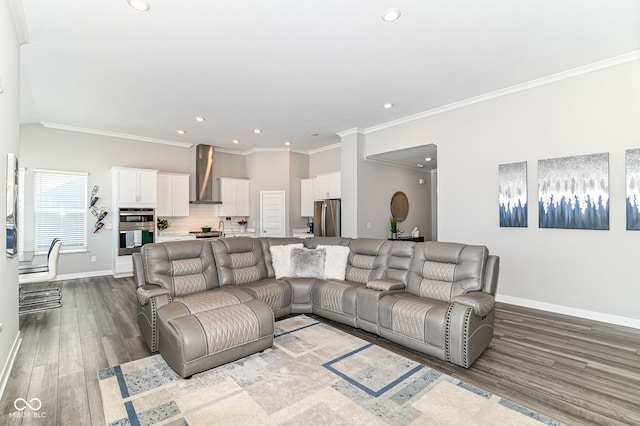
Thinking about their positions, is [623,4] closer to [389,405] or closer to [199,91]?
[389,405]

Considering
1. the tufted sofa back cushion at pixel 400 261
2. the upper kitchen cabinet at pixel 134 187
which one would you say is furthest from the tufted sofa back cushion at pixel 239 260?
the upper kitchen cabinet at pixel 134 187

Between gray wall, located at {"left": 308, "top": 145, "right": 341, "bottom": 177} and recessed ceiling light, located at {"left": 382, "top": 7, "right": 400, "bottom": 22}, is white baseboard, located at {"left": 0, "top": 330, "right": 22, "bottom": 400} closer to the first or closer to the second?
recessed ceiling light, located at {"left": 382, "top": 7, "right": 400, "bottom": 22}

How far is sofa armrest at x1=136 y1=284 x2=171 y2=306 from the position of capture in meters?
2.96

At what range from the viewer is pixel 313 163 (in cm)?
848

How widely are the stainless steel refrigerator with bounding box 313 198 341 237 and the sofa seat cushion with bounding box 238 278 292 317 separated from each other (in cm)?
310

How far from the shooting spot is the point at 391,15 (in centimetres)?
275

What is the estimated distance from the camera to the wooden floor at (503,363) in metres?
2.10

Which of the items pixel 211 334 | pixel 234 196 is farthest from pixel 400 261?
pixel 234 196

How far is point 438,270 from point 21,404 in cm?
368

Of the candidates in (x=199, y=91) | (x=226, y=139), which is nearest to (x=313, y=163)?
(x=226, y=139)

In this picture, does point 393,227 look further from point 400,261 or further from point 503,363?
point 503,363

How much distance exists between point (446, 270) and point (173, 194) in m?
6.37

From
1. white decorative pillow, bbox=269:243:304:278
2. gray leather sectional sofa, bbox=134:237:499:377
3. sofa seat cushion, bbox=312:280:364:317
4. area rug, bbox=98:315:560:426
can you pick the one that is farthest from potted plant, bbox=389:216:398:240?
area rug, bbox=98:315:560:426

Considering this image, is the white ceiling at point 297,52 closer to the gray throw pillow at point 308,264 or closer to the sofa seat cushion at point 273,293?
the gray throw pillow at point 308,264
